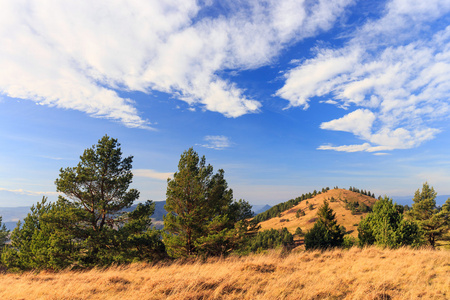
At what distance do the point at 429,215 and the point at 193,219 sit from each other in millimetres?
38897

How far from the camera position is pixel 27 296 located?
6238 millimetres

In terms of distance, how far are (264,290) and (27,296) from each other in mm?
7295

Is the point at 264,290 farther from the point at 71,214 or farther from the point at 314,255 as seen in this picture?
the point at 71,214

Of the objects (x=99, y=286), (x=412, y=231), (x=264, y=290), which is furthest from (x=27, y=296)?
(x=412, y=231)

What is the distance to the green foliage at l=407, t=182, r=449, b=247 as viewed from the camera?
101 feet

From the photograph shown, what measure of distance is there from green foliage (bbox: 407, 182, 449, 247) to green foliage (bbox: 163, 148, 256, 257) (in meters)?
32.1

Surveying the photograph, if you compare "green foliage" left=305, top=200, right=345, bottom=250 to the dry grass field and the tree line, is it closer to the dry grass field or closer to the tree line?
the tree line

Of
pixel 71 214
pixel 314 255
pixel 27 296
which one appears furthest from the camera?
pixel 71 214

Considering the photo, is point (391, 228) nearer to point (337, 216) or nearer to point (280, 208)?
point (337, 216)

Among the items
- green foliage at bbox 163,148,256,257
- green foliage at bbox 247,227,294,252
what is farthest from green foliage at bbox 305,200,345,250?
green foliage at bbox 247,227,294,252

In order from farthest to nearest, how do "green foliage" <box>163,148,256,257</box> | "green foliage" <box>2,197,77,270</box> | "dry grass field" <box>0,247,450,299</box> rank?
"green foliage" <box>163,148,256,257</box> → "green foliage" <box>2,197,77,270</box> → "dry grass field" <box>0,247,450,299</box>

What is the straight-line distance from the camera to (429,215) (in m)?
32.8

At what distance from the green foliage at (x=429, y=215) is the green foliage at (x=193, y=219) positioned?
1263 inches

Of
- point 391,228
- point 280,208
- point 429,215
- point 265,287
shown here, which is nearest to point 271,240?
point 429,215
